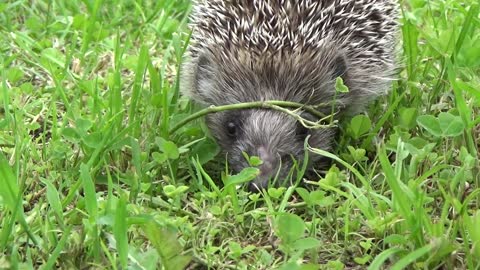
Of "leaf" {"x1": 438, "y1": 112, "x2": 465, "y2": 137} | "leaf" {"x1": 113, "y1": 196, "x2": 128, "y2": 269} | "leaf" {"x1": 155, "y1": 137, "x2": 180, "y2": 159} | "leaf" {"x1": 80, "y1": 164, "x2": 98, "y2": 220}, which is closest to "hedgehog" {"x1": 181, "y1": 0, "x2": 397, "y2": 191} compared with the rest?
"leaf" {"x1": 155, "y1": 137, "x2": 180, "y2": 159}

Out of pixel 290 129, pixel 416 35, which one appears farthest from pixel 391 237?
pixel 416 35

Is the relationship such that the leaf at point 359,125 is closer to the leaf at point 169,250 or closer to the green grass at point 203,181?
the green grass at point 203,181

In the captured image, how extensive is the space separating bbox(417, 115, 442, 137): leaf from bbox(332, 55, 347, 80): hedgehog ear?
0.59 metres

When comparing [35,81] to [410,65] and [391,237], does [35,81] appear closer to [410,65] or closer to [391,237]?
[410,65]

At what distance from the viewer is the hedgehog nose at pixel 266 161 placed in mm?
3406

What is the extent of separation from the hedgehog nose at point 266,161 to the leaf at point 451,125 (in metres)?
0.73

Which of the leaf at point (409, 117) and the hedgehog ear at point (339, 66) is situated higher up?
the hedgehog ear at point (339, 66)

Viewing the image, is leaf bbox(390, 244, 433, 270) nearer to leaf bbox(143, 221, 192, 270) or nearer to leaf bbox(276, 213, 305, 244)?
leaf bbox(276, 213, 305, 244)

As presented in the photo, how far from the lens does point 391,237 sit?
2717mm

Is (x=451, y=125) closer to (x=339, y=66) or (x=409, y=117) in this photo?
(x=409, y=117)

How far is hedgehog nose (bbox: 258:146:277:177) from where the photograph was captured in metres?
3.41

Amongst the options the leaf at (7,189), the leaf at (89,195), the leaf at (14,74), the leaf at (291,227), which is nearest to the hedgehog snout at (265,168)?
the leaf at (291,227)

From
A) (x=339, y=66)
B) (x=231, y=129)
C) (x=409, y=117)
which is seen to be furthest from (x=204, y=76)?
(x=409, y=117)

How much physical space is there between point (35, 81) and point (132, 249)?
2239 mm
